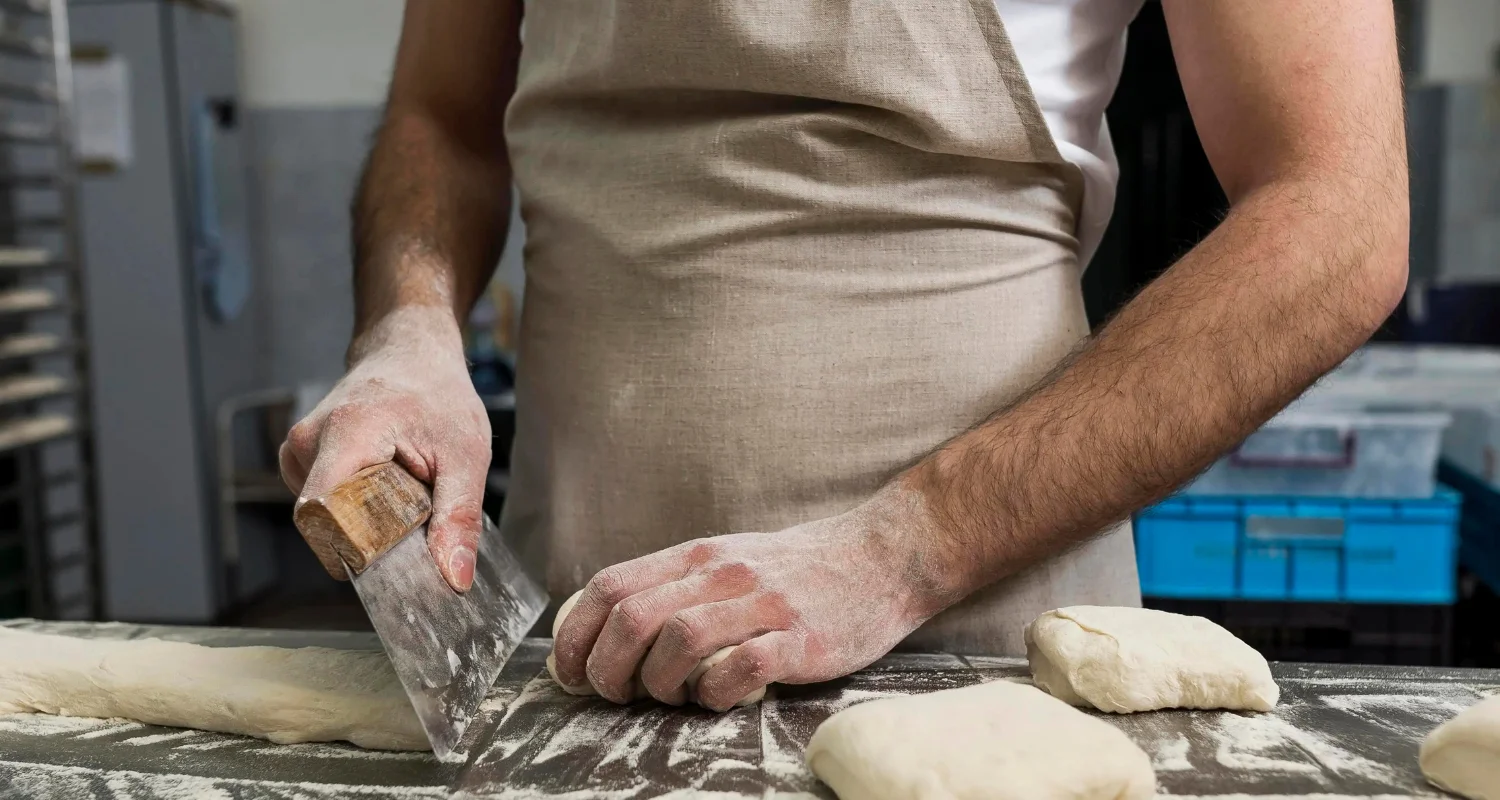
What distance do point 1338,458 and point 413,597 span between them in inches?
79.2

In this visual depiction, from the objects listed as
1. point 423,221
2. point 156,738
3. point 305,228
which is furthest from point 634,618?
point 305,228

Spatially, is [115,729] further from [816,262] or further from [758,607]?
[816,262]

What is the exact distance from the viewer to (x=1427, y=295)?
2.99m

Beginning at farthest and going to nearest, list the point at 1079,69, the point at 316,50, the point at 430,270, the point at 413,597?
the point at 316,50 < the point at 430,270 < the point at 1079,69 < the point at 413,597

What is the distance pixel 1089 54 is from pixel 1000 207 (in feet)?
0.54

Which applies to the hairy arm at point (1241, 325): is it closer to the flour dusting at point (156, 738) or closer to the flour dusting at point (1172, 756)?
the flour dusting at point (1172, 756)

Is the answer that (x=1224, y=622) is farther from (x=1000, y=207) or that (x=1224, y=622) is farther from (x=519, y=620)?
(x=519, y=620)

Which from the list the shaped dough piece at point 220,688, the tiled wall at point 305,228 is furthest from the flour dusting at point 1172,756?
the tiled wall at point 305,228

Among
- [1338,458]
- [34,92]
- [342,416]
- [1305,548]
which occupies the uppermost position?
[34,92]

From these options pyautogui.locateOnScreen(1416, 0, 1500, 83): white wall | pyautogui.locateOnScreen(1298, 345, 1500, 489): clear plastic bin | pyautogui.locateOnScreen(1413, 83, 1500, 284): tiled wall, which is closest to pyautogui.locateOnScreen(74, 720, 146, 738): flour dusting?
pyautogui.locateOnScreen(1298, 345, 1500, 489): clear plastic bin

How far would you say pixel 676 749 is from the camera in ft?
2.31

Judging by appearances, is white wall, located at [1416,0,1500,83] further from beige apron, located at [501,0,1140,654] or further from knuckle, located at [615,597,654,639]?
knuckle, located at [615,597,654,639]

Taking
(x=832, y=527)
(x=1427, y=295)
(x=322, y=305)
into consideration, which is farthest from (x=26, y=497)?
(x=1427, y=295)

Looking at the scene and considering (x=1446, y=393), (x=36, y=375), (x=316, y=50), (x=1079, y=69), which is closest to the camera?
(x=1079, y=69)
